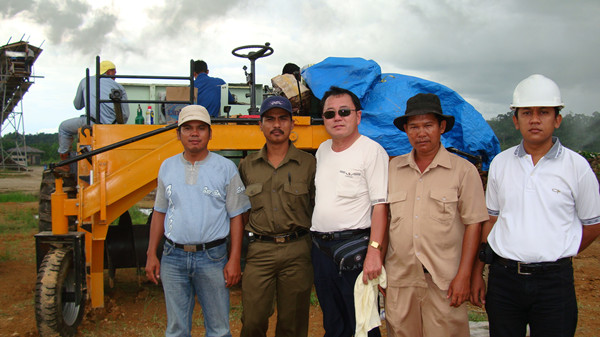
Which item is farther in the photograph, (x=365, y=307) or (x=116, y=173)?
(x=116, y=173)

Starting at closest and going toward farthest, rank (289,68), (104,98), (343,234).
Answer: (343,234) < (104,98) < (289,68)

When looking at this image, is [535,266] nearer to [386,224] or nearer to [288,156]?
[386,224]

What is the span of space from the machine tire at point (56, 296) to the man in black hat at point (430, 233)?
2818mm

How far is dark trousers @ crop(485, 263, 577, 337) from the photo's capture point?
8.05ft

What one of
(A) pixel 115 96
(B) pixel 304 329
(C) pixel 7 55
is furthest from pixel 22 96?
(B) pixel 304 329

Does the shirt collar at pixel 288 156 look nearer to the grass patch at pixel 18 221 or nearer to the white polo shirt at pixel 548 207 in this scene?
the white polo shirt at pixel 548 207

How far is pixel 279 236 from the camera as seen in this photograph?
3.16 metres

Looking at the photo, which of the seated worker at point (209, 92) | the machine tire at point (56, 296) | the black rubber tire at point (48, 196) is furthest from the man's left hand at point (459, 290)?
the black rubber tire at point (48, 196)

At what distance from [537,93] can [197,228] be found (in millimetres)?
2135

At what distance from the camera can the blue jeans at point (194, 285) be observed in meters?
3.06

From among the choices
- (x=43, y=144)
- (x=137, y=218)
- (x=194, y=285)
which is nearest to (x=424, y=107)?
(x=194, y=285)

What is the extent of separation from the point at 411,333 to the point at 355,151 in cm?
116

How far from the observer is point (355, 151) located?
9.87 feet

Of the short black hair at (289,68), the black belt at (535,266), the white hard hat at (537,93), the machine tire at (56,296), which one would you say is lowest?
the machine tire at (56,296)
